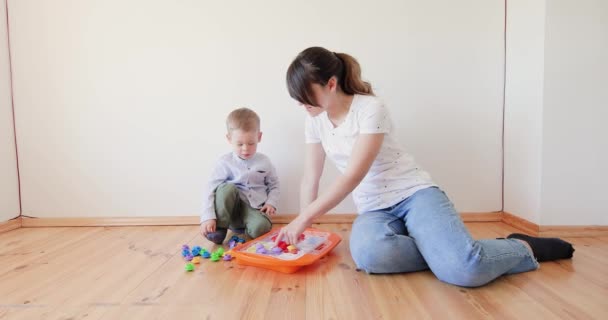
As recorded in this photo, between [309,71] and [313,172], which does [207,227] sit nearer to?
[313,172]

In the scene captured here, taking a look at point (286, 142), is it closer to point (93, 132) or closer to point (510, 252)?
point (93, 132)

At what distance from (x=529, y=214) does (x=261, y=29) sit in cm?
124

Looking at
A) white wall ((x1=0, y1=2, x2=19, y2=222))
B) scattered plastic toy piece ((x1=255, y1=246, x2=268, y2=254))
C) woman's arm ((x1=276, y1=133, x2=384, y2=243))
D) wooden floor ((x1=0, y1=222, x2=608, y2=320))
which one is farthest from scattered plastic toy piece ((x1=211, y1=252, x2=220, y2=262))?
white wall ((x1=0, y1=2, x2=19, y2=222))

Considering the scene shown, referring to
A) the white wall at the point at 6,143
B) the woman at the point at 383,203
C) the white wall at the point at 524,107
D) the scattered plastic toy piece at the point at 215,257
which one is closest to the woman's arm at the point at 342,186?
the woman at the point at 383,203

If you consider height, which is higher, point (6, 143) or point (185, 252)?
point (6, 143)

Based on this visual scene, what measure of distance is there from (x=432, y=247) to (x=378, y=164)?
29cm

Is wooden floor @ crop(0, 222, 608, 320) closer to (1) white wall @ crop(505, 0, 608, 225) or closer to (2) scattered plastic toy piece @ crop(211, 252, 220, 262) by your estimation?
(2) scattered plastic toy piece @ crop(211, 252, 220, 262)

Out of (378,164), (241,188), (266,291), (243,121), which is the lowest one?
(266,291)

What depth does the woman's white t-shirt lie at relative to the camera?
1117 mm

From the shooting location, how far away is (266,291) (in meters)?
0.93

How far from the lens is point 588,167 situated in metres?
1.35

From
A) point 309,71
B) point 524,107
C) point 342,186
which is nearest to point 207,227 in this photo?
point 342,186

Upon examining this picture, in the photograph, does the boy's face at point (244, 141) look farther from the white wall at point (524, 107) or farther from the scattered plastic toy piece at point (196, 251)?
the white wall at point (524, 107)

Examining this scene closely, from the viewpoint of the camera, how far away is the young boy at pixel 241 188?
4.48 ft
